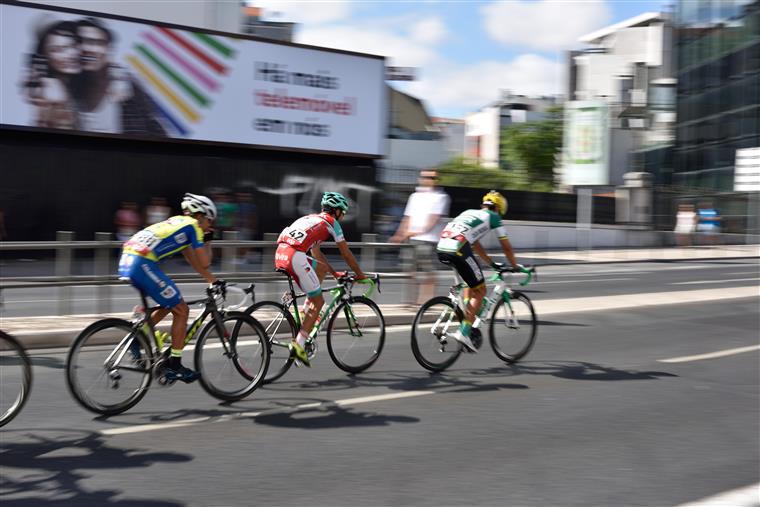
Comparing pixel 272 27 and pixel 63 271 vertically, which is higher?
pixel 272 27

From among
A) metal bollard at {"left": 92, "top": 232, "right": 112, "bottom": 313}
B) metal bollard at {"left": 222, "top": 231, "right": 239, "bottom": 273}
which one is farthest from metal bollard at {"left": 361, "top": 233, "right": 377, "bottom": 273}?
metal bollard at {"left": 92, "top": 232, "right": 112, "bottom": 313}

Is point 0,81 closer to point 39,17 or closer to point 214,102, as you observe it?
point 39,17

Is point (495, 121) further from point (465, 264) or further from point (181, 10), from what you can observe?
point (465, 264)

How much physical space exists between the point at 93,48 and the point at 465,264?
18.3 m

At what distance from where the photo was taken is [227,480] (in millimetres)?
4984

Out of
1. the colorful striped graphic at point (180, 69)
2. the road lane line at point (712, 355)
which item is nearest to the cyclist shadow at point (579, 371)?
the road lane line at point (712, 355)

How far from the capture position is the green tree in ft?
230

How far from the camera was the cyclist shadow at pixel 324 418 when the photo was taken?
6.36 m

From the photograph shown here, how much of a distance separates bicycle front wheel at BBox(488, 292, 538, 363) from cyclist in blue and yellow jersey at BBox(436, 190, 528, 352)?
387mm

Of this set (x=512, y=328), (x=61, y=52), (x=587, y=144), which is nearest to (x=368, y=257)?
(x=512, y=328)

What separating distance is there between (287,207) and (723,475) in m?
22.3

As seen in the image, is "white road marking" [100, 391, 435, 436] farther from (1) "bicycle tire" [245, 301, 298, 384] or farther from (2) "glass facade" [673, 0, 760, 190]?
(2) "glass facade" [673, 0, 760, 190]

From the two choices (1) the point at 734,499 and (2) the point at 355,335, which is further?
(2) the point at 355,335

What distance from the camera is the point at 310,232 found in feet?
24.6
